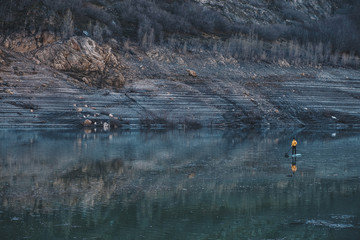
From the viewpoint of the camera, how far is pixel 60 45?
42.3 meters

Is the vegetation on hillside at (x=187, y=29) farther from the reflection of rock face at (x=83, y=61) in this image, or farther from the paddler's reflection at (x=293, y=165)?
the paddler's reflection at (x=293, y=165)

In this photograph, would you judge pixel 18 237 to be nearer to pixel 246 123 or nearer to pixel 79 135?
pixel 79 135

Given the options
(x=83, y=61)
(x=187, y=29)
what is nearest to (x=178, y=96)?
(x=83, y=61)

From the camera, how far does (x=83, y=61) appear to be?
41938mm

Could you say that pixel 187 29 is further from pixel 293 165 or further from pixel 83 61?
pixel 293 165

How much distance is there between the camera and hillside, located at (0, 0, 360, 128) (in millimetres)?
37562

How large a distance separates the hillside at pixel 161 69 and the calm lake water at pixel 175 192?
14.0 meters

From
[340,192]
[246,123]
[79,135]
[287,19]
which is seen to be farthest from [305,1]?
[340,192]

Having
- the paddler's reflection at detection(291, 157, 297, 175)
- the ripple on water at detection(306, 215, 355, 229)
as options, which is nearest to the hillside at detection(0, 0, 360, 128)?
the paddler's reflection at detection(291, 157, 297, 175)

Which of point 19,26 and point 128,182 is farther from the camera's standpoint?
point 19,26

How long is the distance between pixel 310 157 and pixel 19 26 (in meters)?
31.1

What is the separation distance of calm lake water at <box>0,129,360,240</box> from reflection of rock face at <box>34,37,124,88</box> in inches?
708

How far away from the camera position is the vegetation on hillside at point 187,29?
150 feet

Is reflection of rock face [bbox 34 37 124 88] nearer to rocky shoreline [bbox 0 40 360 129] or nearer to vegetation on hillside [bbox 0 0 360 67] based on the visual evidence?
rocky shoreline [bbox 0 40 360 129]
